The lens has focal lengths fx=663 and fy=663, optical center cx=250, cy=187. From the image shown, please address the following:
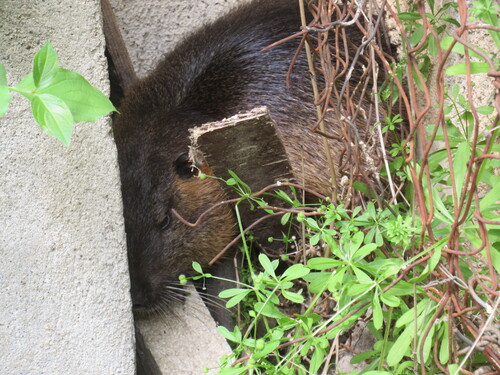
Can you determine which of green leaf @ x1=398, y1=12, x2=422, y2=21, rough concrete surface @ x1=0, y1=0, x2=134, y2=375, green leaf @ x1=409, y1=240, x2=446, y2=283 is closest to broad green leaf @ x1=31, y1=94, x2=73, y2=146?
rough concrete surface @ x1=0, y1=0, x2=134, y2=375

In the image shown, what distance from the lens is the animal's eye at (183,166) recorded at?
3.05 meters

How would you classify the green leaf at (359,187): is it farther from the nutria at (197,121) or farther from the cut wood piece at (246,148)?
the nutria at (197,121)

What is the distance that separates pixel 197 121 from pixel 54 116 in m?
1.84

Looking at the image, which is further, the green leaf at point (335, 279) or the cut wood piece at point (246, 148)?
the cut wood piece at point (246, 148)

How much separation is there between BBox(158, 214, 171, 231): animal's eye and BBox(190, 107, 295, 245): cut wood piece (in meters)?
0.49

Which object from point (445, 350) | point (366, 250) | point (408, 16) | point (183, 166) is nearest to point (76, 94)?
point (366, 250)

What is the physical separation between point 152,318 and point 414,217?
48.4 inches

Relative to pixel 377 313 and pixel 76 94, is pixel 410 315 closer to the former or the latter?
pixel 377 313

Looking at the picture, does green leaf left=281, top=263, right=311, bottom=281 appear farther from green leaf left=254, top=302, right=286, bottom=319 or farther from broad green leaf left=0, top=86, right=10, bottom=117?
broad green leaf left=0, top=86, right=10, bottom=117

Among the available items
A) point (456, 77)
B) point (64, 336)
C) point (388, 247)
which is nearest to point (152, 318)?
point (64, 336)

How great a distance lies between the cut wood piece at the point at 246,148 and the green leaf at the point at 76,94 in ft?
2.90

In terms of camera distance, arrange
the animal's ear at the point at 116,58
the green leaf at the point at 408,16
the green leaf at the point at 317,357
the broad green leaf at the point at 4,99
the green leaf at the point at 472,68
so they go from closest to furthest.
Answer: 1. the broad green leaf at the point at 4,99
2. the green leaf at the point at 472,68
3. the green leaf at the point at 317,357
4. the green leaf at the point at 408,16
5. the animal's ear at the point at 116,58

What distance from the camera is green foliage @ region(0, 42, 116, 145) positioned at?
1357 millimetres

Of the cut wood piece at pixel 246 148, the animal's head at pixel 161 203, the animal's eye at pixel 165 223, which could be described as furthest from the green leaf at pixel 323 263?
the animal's eye at pixel 165 223
